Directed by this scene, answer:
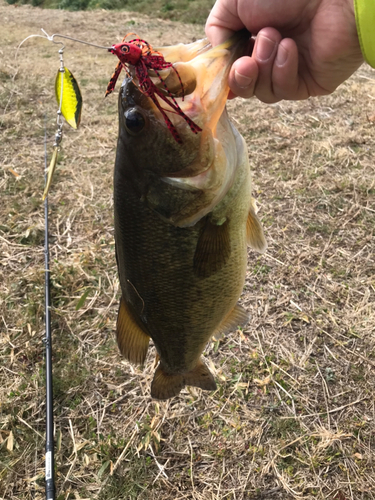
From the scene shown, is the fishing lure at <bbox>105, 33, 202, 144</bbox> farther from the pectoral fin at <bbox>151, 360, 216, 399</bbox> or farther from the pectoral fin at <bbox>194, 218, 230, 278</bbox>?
the pectoral fin at <bbox>151, 360, 216, 399</bbox>

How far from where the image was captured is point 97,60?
8.22m

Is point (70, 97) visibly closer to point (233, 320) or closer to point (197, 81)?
point (197, 81)

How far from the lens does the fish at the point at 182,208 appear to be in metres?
1.11

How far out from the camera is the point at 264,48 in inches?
49.9

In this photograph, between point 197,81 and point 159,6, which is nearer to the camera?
point 197,81

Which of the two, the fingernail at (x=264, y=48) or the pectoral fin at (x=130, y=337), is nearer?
the fingernail at (x=264, y=48)

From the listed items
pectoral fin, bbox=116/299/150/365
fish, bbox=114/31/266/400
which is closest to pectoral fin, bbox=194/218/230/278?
fish, bbox=114/31/266/400

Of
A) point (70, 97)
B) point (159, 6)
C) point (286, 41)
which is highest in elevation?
point (286, 41)

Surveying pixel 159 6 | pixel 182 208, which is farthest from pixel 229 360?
pixel 159 6

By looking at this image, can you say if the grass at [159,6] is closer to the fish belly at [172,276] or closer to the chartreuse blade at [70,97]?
the chartreuse blade at [70,97]

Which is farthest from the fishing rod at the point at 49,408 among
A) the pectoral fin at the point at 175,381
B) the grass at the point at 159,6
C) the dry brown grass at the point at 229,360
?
the grass at the point at 159,6

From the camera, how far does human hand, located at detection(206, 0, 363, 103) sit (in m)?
1.27

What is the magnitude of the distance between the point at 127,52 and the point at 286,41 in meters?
0.63

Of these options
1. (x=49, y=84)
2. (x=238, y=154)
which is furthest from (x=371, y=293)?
(x=49, y=84)
